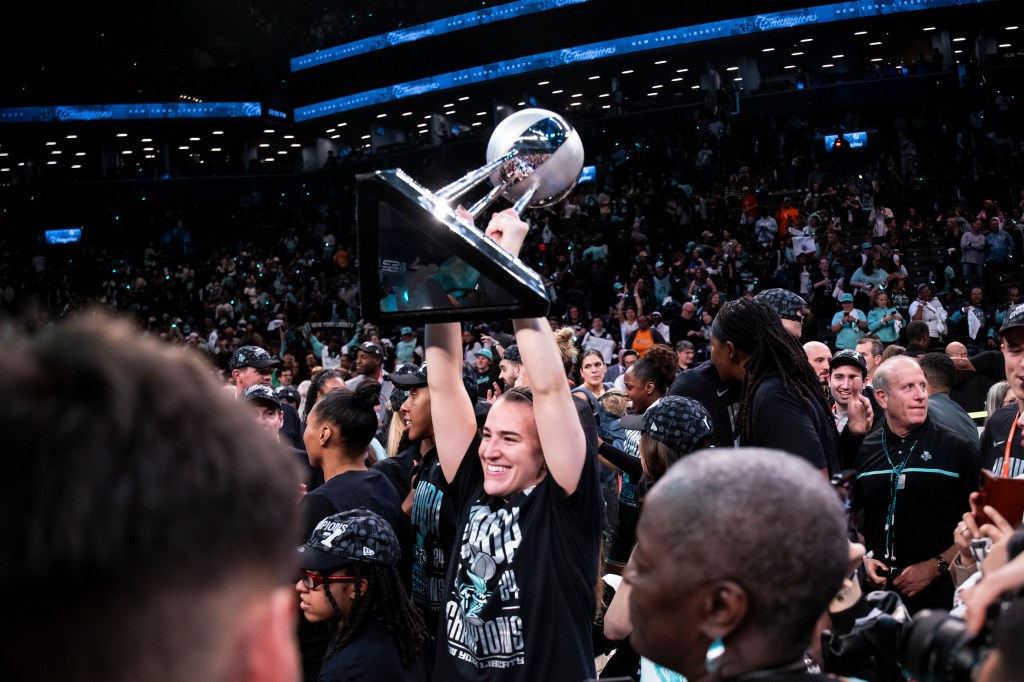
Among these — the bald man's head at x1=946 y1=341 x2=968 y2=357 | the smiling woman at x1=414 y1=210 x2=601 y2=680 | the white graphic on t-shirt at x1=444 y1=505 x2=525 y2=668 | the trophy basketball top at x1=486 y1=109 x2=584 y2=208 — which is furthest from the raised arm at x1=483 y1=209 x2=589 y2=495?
the bald man's head at x1=946 y1=341 x2=968 y2=357

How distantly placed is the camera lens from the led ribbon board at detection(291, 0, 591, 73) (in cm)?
2948

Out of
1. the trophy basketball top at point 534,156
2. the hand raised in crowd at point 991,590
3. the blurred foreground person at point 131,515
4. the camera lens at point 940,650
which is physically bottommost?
the camera lens at point 940,650

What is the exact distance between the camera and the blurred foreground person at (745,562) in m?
1.38

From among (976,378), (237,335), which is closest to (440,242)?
(976,378)

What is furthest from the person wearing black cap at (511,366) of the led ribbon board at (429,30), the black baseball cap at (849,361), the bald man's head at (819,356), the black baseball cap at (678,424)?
the led ribbon board at (429,30)

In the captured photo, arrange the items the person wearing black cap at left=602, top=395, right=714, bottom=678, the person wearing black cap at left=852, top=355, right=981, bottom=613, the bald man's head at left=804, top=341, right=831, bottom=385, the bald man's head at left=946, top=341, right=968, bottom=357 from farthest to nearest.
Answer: the bald man's head at left=946, top=341, right=968, bottom=357
the bald man's head at left=804, top=341, right=831, bottom=385
the person wearing black cap at left=852, top=355, right=981, bottom=613
the person wearing black cap at left=602, top=395, right=714, bottom=678

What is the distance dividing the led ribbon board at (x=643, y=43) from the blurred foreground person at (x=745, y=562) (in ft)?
92.4

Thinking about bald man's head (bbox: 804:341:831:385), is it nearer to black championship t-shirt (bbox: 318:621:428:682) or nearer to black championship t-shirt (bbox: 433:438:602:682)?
black championship t-shirt (bbox: 433:438:602:682)

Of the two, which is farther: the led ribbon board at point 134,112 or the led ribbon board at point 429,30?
the led ribbon board at point 134,112

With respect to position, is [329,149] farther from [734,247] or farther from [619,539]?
[619,539]

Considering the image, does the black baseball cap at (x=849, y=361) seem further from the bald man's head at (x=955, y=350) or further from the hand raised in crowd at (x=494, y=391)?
the hand raised in crowd at (x=494, y=391)

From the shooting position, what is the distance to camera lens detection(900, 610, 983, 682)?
1.19 meters

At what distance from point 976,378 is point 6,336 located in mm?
7952

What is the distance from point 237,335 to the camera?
19422mm
